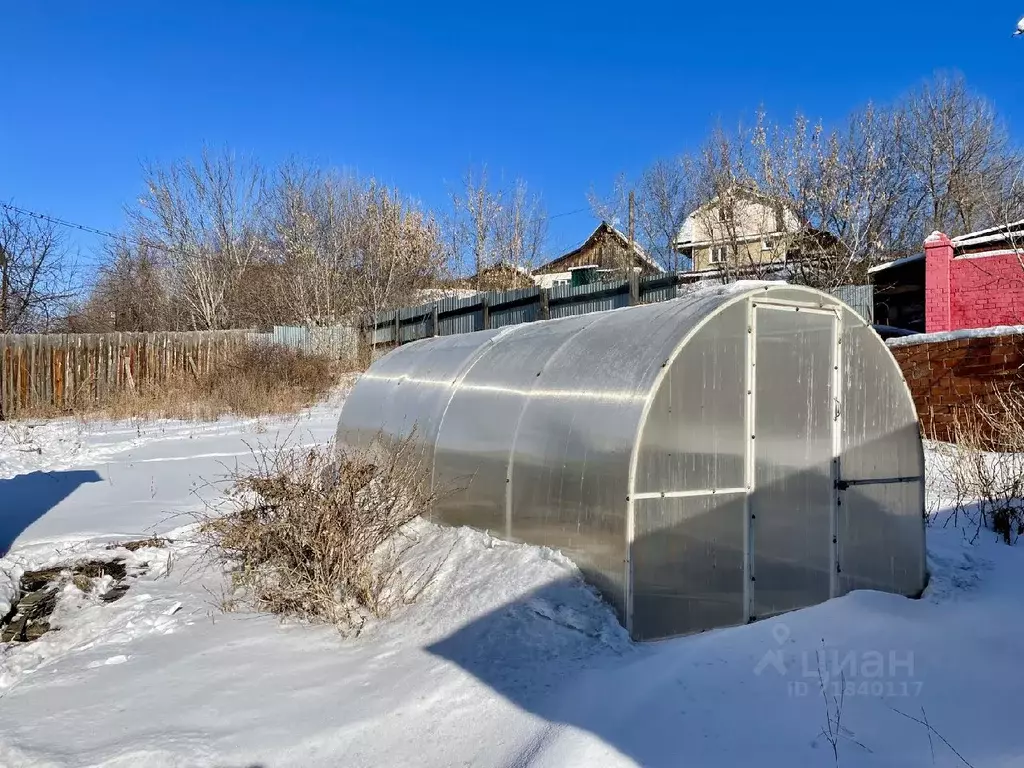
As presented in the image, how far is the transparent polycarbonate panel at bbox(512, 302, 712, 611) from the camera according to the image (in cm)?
430

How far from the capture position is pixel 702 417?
15.0 ft

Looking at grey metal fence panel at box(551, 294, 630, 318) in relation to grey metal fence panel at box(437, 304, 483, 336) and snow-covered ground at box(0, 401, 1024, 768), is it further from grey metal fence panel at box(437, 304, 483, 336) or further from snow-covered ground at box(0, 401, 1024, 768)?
snow-covered ground at box(0, 401, 1024, 768)

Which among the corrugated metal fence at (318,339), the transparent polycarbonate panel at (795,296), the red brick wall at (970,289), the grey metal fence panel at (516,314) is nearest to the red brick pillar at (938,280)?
the red brick wall at (970,289)

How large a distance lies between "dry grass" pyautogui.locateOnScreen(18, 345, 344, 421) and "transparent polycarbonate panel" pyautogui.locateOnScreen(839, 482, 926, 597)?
12.6 m

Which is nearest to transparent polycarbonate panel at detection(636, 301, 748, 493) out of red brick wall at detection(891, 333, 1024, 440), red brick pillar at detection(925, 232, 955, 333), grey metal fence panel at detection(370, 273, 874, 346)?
red brick wall at detection(891, 333, 1024, 440)

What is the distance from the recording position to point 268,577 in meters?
5.07

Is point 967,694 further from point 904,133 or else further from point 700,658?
point 904,133

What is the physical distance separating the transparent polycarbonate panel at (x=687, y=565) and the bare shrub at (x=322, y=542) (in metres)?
1.60

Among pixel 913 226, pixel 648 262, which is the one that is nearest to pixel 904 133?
pixel 913 226

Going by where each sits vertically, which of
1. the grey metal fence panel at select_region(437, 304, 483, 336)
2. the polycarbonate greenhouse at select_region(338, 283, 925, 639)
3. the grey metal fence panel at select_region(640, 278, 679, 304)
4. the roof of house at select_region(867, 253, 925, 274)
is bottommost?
the polycarbonate greenhouse at select_region(338, 283, 925, 639)

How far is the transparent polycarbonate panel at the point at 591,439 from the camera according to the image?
4.30 meters

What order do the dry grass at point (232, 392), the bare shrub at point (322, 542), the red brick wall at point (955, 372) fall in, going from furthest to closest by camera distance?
the dry grass at point (232, 392) < the red brick wall at point (955, 372) < the bare shrub at point (322, 542)

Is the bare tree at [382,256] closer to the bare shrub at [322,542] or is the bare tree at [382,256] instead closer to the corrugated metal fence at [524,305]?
the corrugated metal fence at [524,305]

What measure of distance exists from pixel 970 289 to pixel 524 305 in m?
9.97
